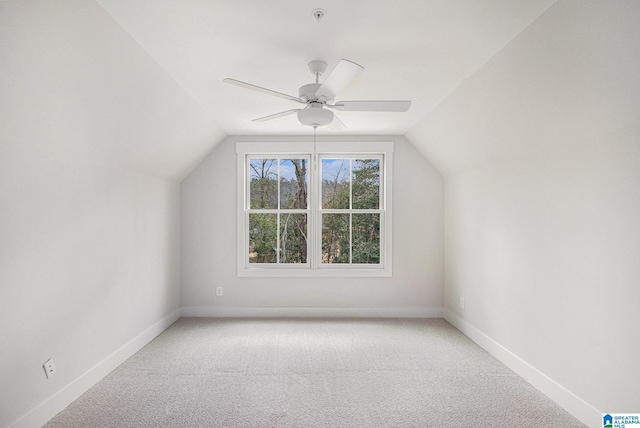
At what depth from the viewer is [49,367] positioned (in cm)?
240

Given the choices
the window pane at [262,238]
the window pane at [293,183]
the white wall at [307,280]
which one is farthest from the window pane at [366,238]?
the window pane at [262,238]

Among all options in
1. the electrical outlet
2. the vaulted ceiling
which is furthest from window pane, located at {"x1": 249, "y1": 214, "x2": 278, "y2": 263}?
the electrical outlet

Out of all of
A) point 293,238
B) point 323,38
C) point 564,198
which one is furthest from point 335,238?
point 323,38

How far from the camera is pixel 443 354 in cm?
354

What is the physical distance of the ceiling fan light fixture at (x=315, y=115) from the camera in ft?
8.58

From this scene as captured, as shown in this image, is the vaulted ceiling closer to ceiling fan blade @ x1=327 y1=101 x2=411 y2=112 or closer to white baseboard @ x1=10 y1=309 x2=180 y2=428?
ceiling fan blade @ x1=327 y1=101 x2=411 y2=112

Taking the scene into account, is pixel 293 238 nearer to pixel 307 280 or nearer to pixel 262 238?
pixel 262 238

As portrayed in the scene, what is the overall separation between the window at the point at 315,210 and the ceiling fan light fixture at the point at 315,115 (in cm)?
225

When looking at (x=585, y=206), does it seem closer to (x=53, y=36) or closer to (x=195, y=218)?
(x=53, y=36)

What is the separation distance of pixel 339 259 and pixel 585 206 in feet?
10.2

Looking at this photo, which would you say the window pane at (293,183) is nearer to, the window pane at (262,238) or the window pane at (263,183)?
the window pane at (263,183)

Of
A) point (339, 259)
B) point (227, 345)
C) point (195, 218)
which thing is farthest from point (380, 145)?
point (227, 345)

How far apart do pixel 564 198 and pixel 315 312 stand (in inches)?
126

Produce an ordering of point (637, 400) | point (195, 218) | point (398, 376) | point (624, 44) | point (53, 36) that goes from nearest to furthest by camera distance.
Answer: point (624, 44), point (53, 36), point (637, 400), point (398, 376), point (195, 218)
